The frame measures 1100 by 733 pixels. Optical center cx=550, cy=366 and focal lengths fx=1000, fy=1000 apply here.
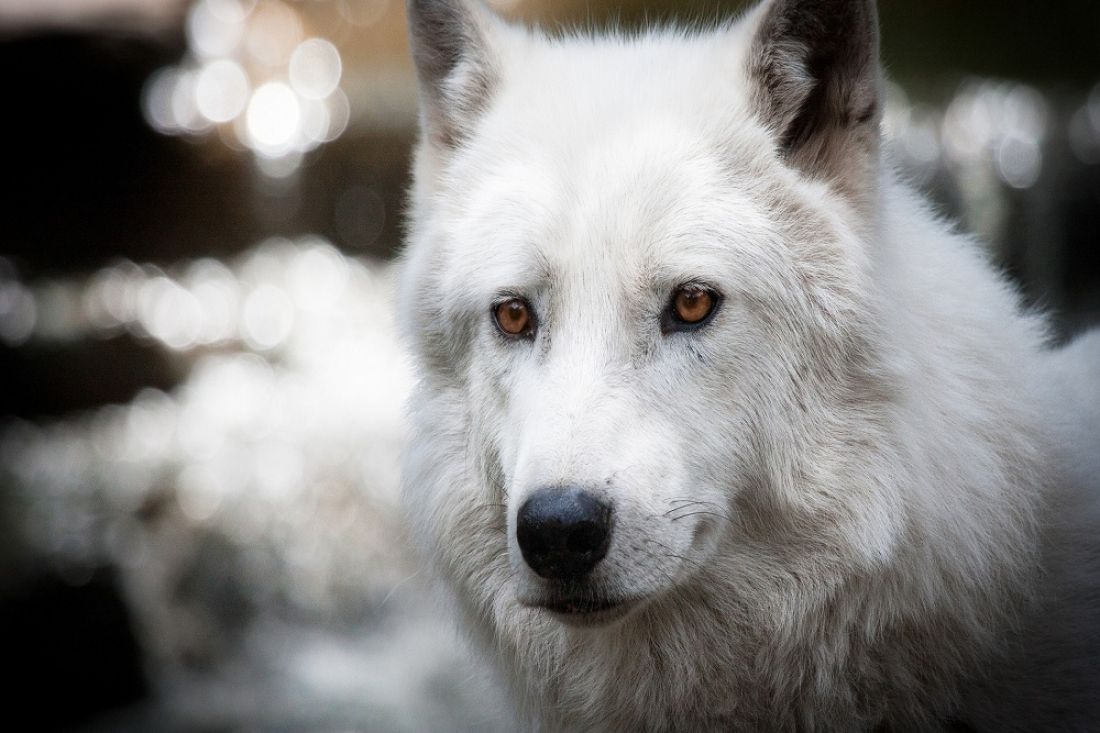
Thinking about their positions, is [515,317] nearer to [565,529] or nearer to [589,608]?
[565,529]

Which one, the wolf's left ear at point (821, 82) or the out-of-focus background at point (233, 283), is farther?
the out-of-focus background at point (233, 283)

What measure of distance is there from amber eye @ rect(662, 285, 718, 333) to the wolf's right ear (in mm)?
1000

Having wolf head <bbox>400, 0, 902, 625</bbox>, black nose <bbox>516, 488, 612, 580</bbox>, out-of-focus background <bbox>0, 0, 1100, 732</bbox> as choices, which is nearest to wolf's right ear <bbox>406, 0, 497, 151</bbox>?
wolf head <bbox>400, 0, 902, 625</bbox>

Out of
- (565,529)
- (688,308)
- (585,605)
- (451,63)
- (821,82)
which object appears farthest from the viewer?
(451,63)

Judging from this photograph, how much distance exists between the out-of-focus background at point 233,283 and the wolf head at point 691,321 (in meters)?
4.17

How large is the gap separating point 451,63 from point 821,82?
1162mm

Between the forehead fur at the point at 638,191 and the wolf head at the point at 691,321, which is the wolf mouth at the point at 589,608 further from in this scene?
the forehead fur at the point at 638,191

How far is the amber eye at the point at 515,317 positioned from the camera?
2.68 metres

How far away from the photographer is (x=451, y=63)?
3.15m

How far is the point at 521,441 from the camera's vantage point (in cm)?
249

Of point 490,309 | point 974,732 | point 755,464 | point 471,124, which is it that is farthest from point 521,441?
point 974,732

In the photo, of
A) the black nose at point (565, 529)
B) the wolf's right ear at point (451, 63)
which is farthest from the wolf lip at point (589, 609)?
the wolf's right ear at point (451, 63)

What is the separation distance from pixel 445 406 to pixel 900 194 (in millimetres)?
1513

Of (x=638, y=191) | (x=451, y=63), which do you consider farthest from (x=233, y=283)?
(x=638, y=191)
